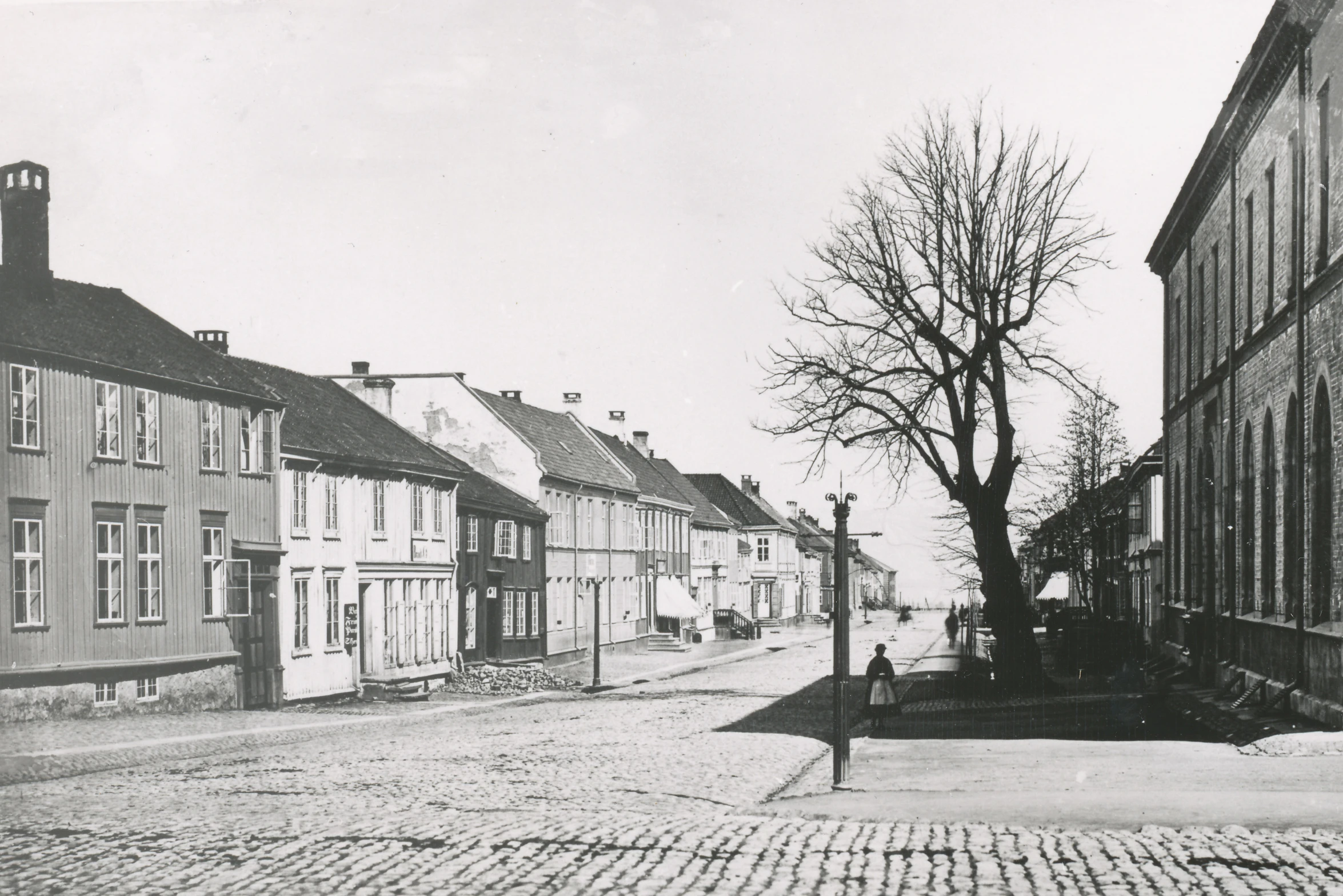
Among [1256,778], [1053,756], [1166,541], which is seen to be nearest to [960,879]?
[1256,778]

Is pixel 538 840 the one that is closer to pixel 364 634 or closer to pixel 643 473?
pixel 364 634

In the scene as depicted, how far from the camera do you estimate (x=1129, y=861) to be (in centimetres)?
963

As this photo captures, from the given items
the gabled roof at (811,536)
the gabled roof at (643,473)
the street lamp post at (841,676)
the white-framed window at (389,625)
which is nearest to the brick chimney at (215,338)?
the white-framed window at (389,625)

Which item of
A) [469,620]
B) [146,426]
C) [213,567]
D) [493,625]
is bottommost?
[493,625]

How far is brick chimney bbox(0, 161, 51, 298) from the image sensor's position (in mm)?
23766

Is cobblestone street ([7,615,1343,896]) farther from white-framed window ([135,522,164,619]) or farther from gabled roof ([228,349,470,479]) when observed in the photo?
gabled roof ([228,349,470,479])

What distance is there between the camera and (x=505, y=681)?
3694cm

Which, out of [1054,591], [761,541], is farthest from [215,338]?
[761,541]

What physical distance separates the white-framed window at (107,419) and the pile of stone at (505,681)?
516 inches

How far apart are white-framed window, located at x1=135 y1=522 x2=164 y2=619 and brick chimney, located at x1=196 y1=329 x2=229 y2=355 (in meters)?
8.29

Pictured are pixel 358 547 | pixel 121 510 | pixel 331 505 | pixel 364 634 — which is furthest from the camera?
pixel 364 634

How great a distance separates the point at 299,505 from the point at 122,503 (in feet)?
20.3

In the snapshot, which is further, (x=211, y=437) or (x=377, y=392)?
(x=377, y=392)

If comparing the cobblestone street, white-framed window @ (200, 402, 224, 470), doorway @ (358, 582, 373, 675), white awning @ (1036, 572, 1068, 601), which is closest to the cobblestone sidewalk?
the cobblestone street
